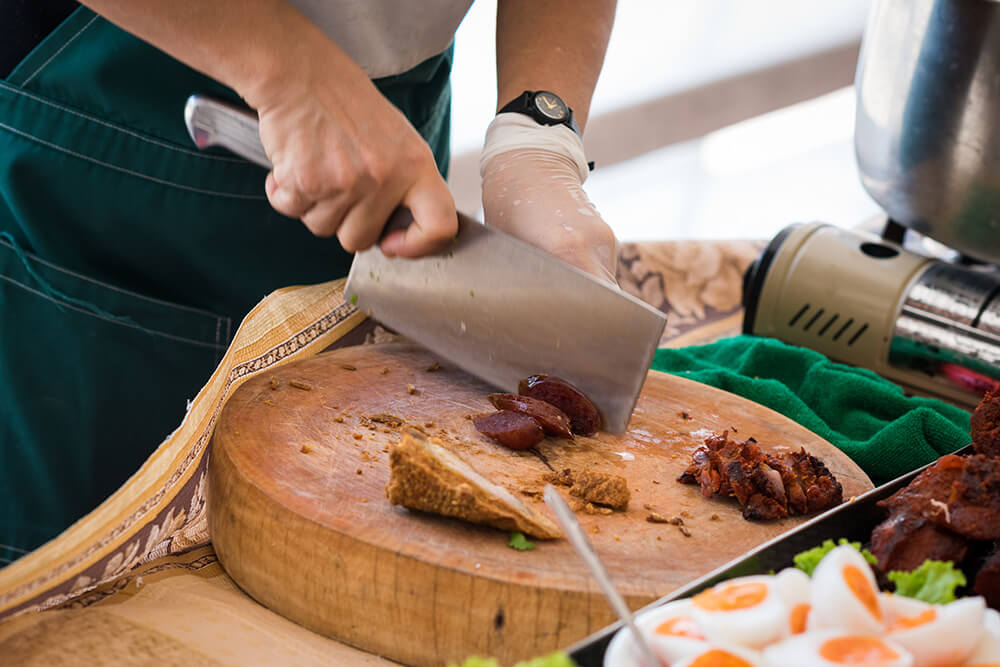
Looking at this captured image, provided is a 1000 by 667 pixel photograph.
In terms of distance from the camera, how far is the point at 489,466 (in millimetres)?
1485

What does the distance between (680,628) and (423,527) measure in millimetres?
531

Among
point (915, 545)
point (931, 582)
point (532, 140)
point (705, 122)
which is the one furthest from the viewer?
point (705, 122)

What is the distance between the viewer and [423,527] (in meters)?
1.25

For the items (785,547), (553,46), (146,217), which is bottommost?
(785,547)

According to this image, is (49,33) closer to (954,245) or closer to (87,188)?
(87,188)

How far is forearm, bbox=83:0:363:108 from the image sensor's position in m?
1.34

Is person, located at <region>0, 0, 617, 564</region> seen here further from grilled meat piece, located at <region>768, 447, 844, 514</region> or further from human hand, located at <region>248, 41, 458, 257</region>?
grilled meat piece, located at <region>768, 447, 844, 514</region>

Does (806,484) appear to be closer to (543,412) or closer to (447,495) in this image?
(543,412)

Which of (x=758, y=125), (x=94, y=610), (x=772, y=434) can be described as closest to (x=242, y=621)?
(x=94, y=610)

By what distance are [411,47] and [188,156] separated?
50 cm

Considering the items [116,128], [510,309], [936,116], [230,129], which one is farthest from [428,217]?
[936,116]

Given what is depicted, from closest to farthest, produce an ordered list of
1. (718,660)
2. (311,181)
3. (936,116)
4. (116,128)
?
(718,660)
(311,181)
(116,128)
(936,116)

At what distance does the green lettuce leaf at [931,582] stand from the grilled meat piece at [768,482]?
0.46 meters

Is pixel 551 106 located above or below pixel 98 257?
above
